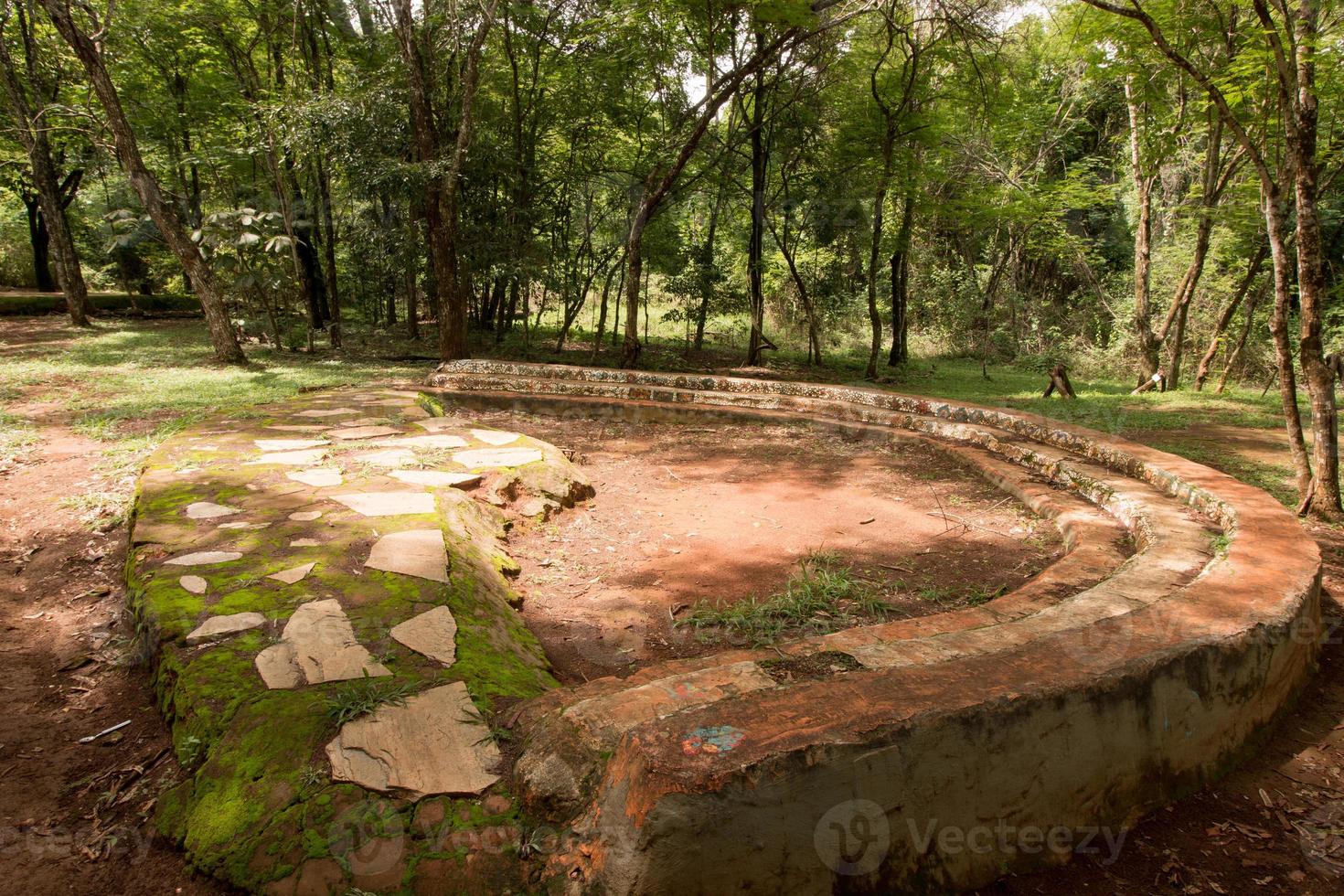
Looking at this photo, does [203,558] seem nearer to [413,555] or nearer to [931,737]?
[413,555]

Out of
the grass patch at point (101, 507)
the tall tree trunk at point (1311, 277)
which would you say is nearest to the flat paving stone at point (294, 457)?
the grass patch at point (101, 507)

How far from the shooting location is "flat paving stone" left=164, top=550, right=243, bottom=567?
2.45 m

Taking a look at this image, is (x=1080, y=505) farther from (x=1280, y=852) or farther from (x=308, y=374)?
(x=308, y=374)

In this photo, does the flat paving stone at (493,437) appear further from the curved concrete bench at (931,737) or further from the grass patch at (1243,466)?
the grass patch at (1243,466)

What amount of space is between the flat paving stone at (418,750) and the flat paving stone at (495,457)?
7.68 feet

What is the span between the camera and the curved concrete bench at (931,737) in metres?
1.27

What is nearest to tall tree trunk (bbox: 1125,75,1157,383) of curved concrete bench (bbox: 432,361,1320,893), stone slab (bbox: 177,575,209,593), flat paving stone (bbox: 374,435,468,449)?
curved concrete bench (bbox: 432,361,1320,893)

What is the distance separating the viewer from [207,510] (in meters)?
2.94

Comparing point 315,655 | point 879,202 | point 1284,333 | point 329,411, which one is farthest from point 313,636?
point 879,202

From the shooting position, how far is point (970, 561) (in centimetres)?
349

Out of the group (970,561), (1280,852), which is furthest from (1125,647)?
(970,561)

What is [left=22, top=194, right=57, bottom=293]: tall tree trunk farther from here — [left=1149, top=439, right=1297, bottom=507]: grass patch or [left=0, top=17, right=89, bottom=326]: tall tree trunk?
[left=1149, top=439, right=1297, bottom=507]: grass patch

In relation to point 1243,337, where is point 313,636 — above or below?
below

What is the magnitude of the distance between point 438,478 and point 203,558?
4.18 feet
